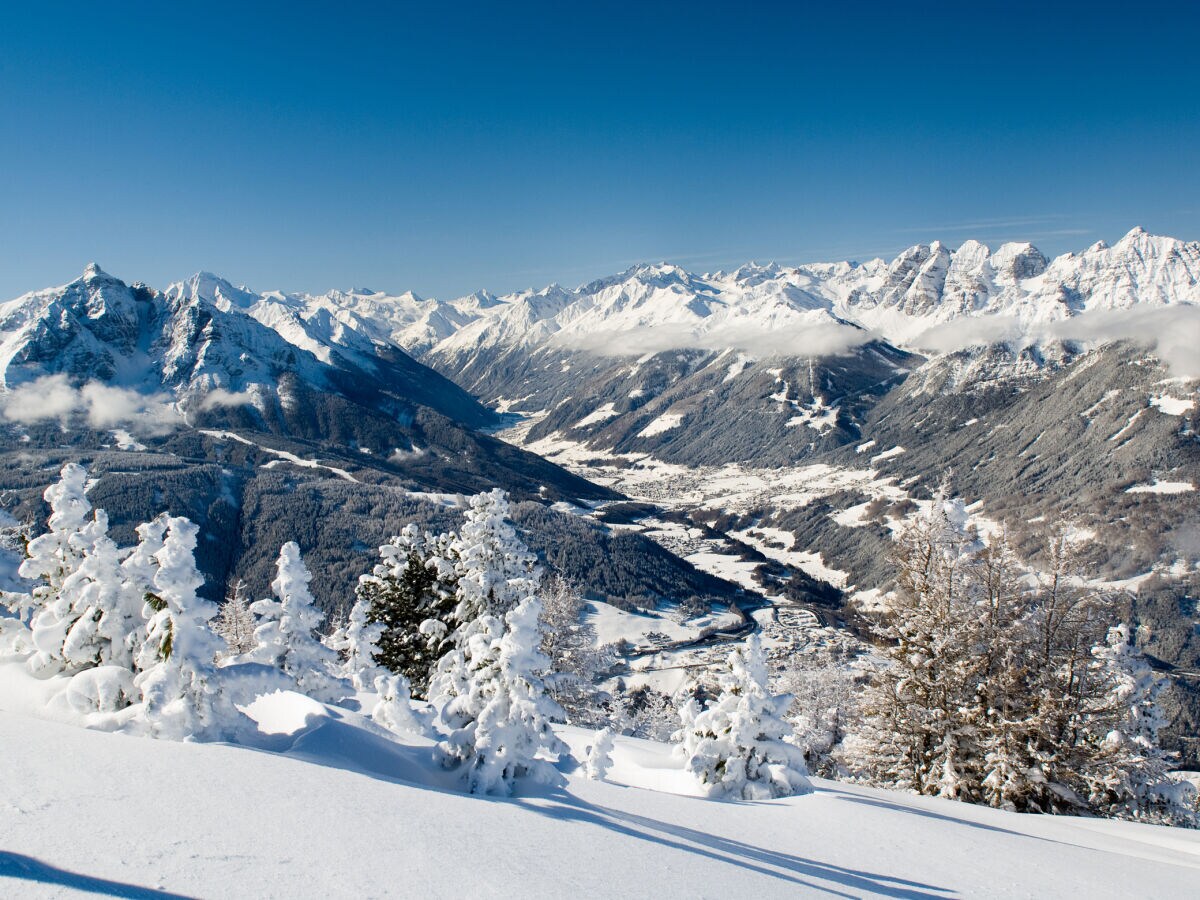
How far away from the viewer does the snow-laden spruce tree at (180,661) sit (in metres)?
11.0

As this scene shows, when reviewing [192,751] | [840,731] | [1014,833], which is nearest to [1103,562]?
[840,731]

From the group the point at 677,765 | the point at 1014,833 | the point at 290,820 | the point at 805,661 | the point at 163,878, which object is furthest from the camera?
the point at 805,661

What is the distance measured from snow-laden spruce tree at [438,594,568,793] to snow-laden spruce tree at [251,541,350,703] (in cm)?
943

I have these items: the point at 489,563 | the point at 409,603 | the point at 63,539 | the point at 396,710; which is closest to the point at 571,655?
the point at 409,603

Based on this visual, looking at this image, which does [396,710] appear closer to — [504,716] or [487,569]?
[487,569]

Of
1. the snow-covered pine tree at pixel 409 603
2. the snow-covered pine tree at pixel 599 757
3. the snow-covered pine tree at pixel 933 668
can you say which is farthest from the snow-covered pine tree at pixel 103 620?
the snow-covered pine tree at pixel 933 668

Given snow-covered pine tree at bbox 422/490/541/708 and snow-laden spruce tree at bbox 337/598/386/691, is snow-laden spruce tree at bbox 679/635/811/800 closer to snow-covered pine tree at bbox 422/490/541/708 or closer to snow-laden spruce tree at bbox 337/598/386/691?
snow-covered pine tree at bbox 422/490/541/708

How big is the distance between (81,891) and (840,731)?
5373 cm

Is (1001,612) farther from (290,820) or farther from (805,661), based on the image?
(805,661)

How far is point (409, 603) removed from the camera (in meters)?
29.0

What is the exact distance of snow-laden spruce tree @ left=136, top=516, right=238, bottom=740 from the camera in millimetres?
10969

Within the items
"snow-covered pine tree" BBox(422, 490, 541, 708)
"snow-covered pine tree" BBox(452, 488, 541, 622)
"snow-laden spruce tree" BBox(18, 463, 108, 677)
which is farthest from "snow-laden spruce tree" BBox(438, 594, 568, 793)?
"snow-laden spruce tree" BBox(18, 463, 108, 677)

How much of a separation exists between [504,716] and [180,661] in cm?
575

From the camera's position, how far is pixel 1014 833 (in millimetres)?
13609
